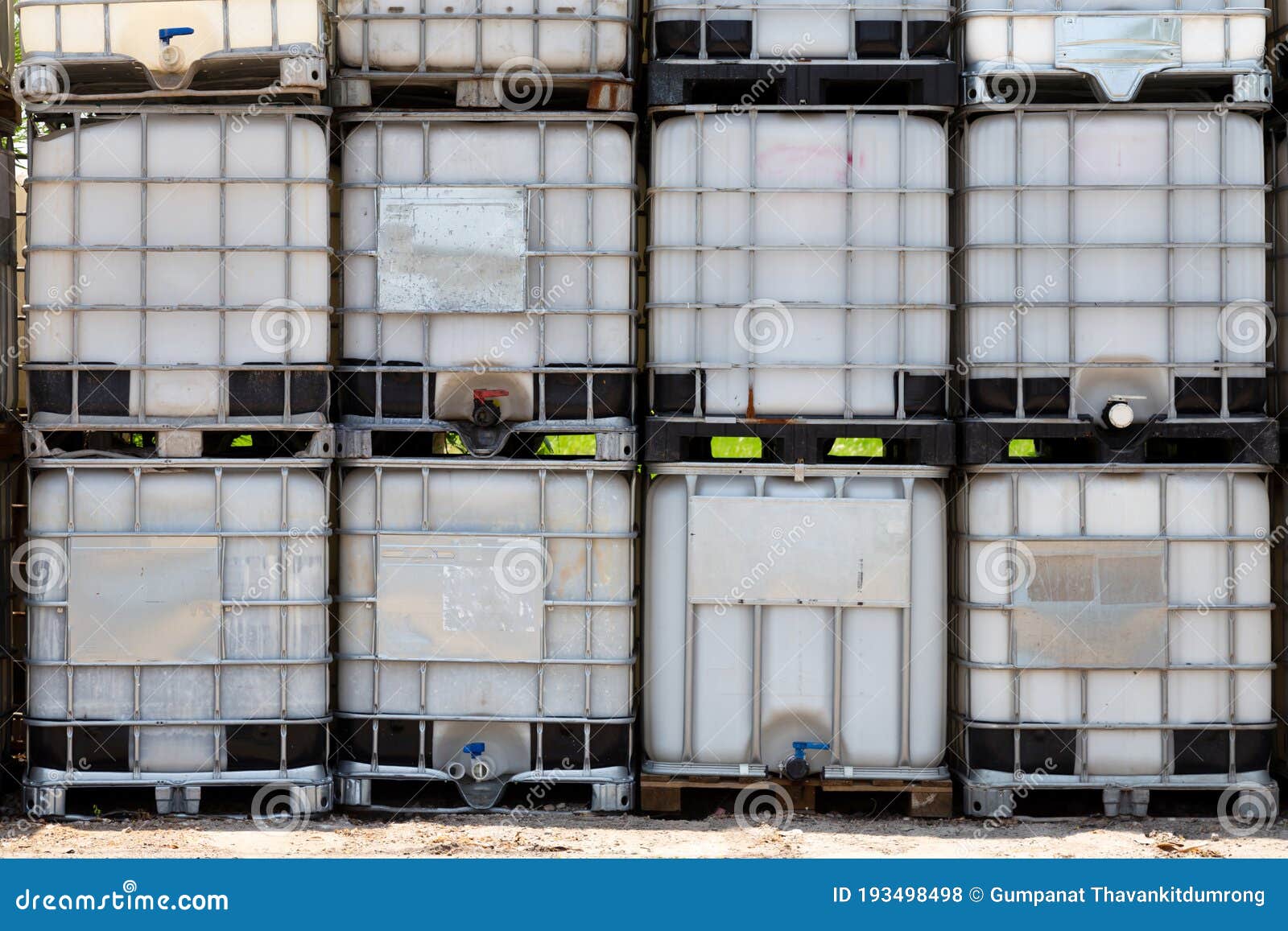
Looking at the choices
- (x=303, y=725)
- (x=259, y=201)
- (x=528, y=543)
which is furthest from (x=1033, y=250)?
(x=303, y=725)

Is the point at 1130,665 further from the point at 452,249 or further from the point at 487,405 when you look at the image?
the point at 452,249

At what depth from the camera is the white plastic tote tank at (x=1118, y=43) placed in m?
7.58

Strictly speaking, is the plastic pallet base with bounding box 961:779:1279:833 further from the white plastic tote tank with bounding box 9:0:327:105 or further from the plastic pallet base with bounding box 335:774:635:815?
the white plastic tote tank with bounding box 9:0:327:105

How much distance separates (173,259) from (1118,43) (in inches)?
217

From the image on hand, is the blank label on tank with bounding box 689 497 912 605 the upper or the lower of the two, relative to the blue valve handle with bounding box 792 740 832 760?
upper

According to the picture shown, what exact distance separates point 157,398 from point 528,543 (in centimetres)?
225

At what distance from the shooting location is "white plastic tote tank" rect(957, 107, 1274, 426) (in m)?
7.61

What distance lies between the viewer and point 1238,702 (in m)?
7.64

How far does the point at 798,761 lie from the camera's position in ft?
24.8

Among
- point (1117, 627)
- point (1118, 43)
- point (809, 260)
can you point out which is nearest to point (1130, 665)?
point (1117, 627)

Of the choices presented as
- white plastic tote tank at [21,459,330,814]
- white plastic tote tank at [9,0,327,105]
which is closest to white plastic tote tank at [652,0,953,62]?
white plastic tote tank at [9,0,327,105]

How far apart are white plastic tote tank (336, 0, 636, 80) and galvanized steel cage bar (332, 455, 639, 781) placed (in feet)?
7.34

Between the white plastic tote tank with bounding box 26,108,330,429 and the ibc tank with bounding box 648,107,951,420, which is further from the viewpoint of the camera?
the ibc tank with bounding box 648,107,951,420

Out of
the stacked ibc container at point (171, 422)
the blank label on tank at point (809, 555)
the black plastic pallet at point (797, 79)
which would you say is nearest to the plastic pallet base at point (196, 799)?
the stacked ibc container at point (171, 422)
